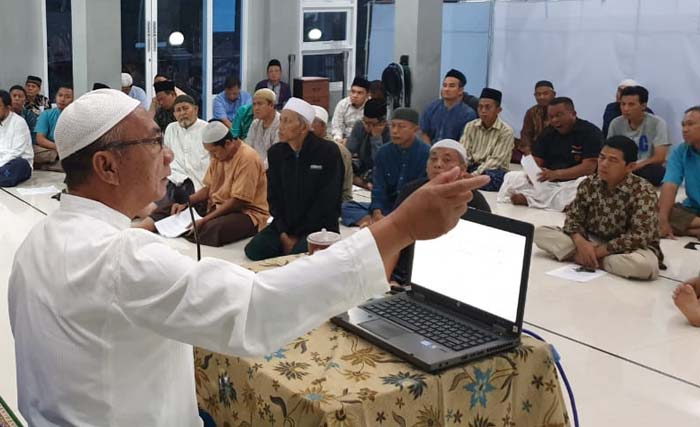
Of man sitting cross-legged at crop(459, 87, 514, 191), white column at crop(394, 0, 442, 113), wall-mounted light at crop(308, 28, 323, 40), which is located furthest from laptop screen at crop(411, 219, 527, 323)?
wall-mounted light at crop(308, 28, 323, 40)

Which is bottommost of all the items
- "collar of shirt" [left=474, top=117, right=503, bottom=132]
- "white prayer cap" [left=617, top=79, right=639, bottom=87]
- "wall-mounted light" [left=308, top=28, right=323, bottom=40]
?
"collar of shirt" [left=474, top=117, right=503, bottom=132]

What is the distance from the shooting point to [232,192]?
20.0 feet

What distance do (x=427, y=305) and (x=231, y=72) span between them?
418 inches

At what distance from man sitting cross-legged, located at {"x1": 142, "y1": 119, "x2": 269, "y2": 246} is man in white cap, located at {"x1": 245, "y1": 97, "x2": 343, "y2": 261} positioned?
0.65 meters

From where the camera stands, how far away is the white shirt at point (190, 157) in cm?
716

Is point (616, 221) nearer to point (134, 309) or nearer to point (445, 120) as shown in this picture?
point (445, 120)

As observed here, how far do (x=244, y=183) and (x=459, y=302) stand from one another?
3.95 m

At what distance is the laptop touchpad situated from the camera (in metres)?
2.08

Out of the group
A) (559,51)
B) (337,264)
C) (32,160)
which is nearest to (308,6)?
(559,51)

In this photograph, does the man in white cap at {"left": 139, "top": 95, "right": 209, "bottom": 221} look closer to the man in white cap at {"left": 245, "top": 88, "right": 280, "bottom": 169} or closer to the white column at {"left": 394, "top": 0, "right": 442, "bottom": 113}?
the man in white cap at {"left": 245, "top": 88, "right": 280, "bottom": 169}

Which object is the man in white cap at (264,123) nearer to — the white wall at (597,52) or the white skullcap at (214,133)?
the white skullcap at (214,133)

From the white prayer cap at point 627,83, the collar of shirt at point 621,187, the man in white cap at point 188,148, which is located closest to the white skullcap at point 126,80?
the man in white cap at point 188,148

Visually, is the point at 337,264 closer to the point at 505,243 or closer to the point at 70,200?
the point at 70,200

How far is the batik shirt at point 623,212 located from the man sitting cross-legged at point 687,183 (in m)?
0.93
